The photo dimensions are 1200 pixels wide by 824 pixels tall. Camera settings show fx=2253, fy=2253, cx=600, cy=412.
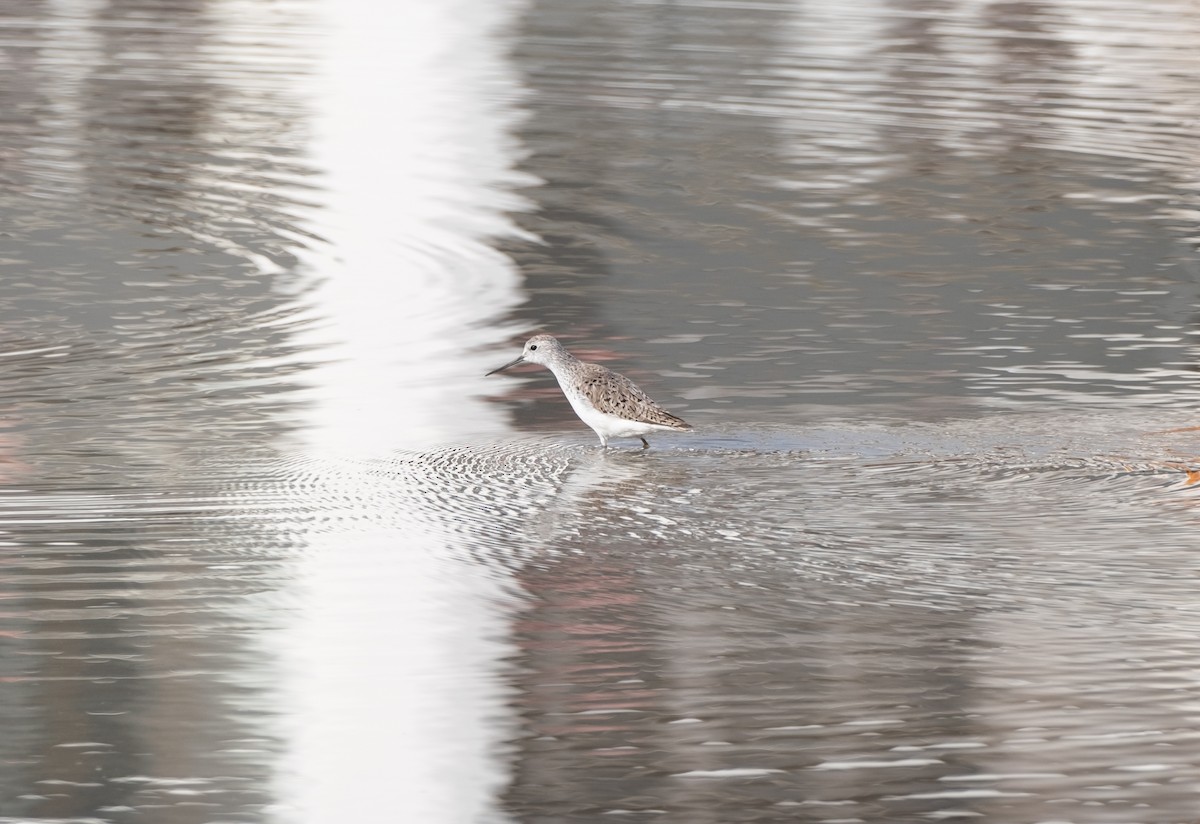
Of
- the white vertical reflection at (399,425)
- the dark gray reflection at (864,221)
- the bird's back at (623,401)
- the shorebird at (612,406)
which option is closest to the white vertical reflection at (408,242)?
the white vertical reflection at (399,425)

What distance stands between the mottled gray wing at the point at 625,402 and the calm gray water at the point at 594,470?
0.76 feet

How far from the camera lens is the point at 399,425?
1051cm

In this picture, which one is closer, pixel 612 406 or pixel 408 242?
pixel 612 406

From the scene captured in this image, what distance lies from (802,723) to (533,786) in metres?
0.92

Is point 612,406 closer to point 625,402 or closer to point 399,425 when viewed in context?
point 625,402

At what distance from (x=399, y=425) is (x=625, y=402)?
49.1 inches

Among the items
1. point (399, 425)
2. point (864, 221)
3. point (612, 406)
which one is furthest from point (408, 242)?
point (612, 406)

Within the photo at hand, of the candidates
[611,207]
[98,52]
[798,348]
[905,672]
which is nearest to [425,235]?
[611,207]

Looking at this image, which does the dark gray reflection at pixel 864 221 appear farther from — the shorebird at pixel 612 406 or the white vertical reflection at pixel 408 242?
the shorebird at pixel 612 406

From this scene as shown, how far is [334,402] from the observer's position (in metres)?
10.9

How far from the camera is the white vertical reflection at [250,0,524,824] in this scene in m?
6.45

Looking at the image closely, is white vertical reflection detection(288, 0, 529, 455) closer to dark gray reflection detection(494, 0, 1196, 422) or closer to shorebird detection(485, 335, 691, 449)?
dark gray reflection detection(494, 0, 1196, 422)

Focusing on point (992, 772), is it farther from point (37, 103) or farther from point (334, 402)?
point (37, 103)

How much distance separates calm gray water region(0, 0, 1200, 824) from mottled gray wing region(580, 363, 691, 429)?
9.1 inches
